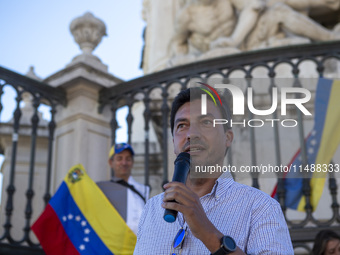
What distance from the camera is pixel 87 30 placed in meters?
6.56

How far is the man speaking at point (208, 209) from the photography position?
1.59m

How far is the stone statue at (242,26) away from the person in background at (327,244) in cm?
424

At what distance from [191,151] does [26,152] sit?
6239 millimetres

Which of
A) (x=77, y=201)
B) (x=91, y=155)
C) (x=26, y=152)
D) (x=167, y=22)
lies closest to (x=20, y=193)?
(x=26, y=152)

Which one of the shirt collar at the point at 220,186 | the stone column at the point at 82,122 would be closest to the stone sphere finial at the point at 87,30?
the stone column at the point at 82,122

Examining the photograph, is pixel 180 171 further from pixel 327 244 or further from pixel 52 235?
pixel 52 235

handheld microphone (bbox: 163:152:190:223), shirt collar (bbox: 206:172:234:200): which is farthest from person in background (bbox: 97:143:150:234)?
handheld microphone (bbox: 163:152:190:223)

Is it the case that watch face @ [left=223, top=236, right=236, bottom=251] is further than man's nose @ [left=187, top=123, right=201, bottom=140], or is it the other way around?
man's nose @ [left=187, top=123, right=201, bottom=140]

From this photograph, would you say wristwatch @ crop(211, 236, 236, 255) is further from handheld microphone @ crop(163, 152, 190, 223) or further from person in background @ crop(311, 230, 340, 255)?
person in background @ crop(311, 230, 340, 255)

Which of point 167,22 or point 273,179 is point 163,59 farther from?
point 273,179

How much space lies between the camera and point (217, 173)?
6.55 feet

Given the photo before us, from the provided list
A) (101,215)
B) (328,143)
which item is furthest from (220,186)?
(328,143)

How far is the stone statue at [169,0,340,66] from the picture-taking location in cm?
792

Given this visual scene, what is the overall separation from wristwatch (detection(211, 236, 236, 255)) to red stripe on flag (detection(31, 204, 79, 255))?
3.13 metres
